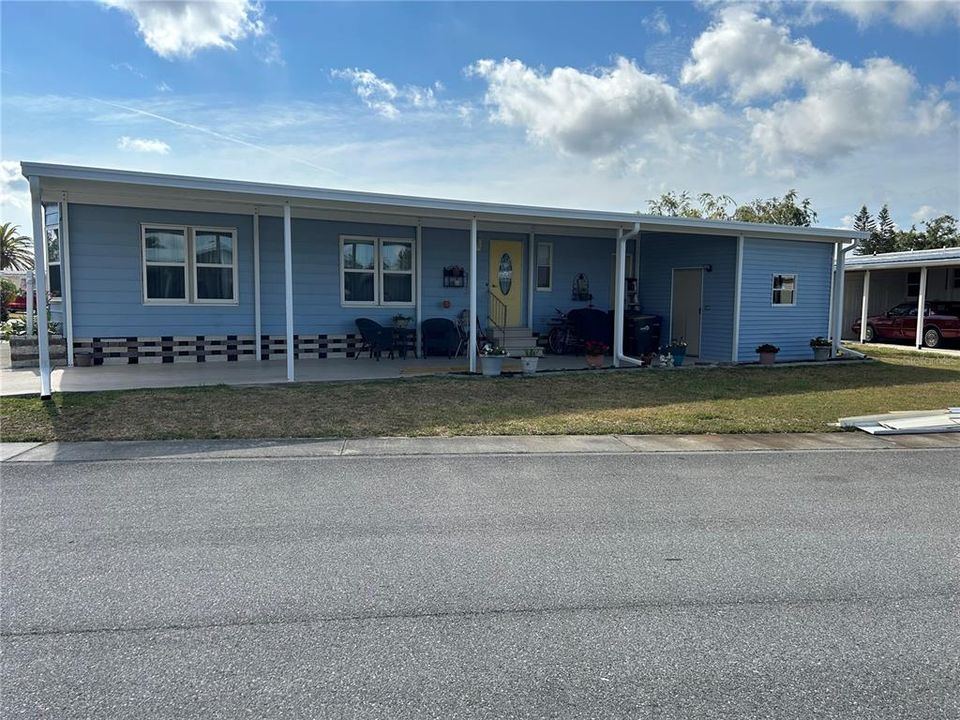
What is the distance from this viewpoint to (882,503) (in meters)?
5.33

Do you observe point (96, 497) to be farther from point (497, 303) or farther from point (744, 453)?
point (497, 303)

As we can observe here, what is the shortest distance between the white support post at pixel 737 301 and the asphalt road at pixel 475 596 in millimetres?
9127

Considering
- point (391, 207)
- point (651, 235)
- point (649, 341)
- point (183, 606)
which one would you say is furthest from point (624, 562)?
point (651, 235)

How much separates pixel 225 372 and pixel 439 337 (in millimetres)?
4394

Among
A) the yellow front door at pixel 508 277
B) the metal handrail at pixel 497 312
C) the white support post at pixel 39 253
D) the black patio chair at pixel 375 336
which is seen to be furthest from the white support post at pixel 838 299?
the white support post at pixel 39 253

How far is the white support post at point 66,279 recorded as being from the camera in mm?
11531

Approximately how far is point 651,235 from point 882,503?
473 inches

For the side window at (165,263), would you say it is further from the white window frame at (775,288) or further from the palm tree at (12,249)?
the palm tree at (12,249)

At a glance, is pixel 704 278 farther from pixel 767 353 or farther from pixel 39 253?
pixel 39 253

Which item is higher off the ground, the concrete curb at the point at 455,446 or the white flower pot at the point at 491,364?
the white flower pot at the point at 491,364

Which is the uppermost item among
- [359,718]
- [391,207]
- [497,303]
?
[391,207]

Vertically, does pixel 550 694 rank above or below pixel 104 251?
below

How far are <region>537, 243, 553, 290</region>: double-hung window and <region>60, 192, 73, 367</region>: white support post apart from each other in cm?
904

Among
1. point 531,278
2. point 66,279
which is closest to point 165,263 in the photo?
point 66,279
